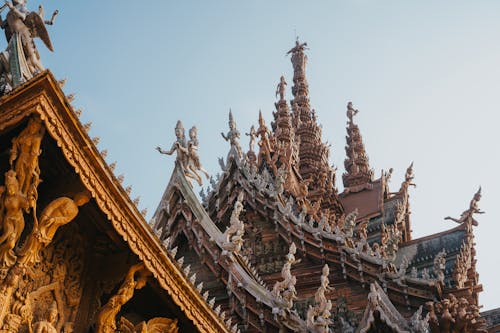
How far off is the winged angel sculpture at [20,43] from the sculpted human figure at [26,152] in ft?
2.62

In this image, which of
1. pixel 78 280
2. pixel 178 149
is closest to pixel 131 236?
pixel 78 280

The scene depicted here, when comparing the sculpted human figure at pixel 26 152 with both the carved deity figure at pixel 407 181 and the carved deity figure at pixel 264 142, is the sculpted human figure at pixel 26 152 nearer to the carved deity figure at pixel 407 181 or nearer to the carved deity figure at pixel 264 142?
the carved deity figure at pixel 264 142

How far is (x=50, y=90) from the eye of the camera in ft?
15.4

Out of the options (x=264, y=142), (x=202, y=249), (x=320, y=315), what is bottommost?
(x=320, y=315)

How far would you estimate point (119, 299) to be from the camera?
5.57 metres

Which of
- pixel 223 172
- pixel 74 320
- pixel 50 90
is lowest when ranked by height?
pixel 74 320

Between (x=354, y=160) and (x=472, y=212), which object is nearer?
(x=472, y=212)

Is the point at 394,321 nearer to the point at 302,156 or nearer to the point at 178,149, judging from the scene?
the point at 178,149

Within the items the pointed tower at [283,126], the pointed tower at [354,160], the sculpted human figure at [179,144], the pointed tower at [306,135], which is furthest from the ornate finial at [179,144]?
the pointed tower at [354,160]

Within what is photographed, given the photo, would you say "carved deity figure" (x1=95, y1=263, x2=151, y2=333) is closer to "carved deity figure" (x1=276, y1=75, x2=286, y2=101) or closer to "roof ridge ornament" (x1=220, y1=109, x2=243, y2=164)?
"roof ridge ornament" (x1=220, y1=109, x2=243, y2=164)

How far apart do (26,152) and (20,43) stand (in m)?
1.40

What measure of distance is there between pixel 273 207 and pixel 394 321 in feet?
13.9

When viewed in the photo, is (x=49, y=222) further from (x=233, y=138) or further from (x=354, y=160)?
(x=354, y=160)

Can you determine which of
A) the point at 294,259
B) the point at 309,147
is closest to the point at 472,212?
the point at 294,259
